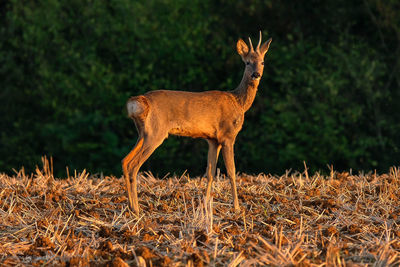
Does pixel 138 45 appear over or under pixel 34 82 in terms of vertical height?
over

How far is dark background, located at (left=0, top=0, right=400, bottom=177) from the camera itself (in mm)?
15125

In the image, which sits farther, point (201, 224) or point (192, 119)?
point (192, 119)

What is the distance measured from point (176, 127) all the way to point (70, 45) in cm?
1135

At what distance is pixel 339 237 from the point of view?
202 inches

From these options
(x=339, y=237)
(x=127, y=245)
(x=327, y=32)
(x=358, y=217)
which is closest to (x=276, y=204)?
(x=358, y=217)

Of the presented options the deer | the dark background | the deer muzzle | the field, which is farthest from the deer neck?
the dark background

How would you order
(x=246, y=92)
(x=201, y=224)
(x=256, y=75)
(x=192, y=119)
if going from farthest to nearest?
(x=246, y=92)
(x=256, y=75)
(x=192, y=119)
(x=201, y=224)

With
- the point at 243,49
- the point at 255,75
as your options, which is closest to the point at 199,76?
the point at 243,49

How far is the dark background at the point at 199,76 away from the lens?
49.6 feet

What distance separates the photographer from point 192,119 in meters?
6.81

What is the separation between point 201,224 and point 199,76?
1154 cm

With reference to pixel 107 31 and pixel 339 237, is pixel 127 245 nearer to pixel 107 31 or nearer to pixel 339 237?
pixel 339 237

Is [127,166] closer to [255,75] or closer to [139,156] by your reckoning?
[139,156]

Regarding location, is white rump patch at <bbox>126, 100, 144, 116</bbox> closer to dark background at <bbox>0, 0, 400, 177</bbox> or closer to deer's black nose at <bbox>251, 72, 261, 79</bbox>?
deer's black nose at <bbox>251, 72, 261, 79</bbox>
